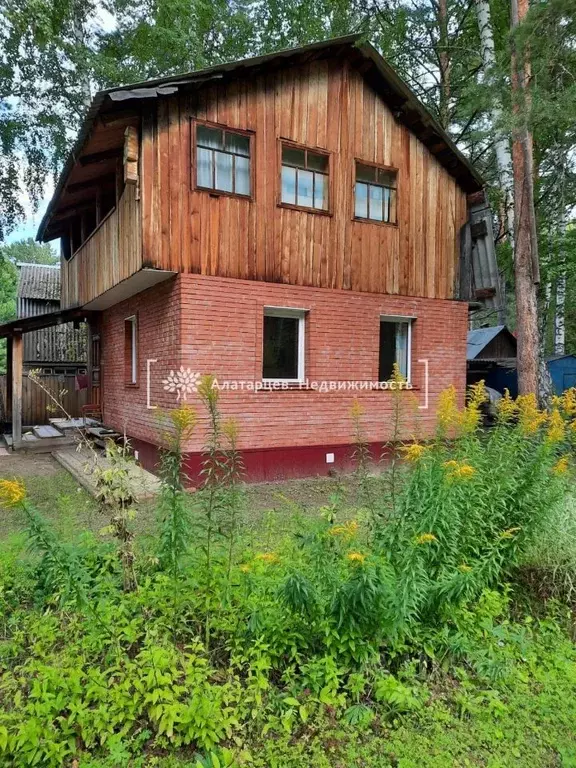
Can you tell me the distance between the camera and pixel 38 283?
22203 mm

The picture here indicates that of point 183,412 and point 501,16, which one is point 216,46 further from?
point 183,412

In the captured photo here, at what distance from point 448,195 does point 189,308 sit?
6213mm

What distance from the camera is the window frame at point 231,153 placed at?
7442 millimetres

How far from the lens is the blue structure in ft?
51.5

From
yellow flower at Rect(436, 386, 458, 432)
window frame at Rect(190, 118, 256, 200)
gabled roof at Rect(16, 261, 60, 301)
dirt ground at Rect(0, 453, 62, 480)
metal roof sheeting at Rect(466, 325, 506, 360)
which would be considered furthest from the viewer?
gabled roof at Rect(16, 261, 60, 301)

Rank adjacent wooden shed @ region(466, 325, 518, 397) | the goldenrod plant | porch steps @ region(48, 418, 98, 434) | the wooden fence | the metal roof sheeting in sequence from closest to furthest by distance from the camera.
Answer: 1. the goldenrod plant
2. porch steps @ region(48, 418, 98, 434)
3. adjacent wooden shed @ region(466, 325, 518, 397)
4. the wooden fence
5. the metal roof sheeting

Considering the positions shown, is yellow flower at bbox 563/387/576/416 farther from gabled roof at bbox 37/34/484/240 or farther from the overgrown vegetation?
gabled roof at bbox 37/34/484/240

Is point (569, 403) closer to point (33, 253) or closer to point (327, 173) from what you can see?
point (327, 173)

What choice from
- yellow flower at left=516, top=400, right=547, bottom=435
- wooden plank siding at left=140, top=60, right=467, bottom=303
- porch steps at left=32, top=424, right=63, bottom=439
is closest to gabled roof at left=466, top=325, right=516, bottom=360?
wooden plank siding at left=140, top=60, right=467, bottom=303

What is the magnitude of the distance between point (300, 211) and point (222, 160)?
1.57 meters

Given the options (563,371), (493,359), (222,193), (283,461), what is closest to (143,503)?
(283,461)

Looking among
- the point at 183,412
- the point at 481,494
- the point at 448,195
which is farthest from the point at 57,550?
the point at 448,195

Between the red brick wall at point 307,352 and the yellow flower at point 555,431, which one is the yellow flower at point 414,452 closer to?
the yellow flower at point 555,431

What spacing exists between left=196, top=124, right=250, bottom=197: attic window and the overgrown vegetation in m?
5.84
